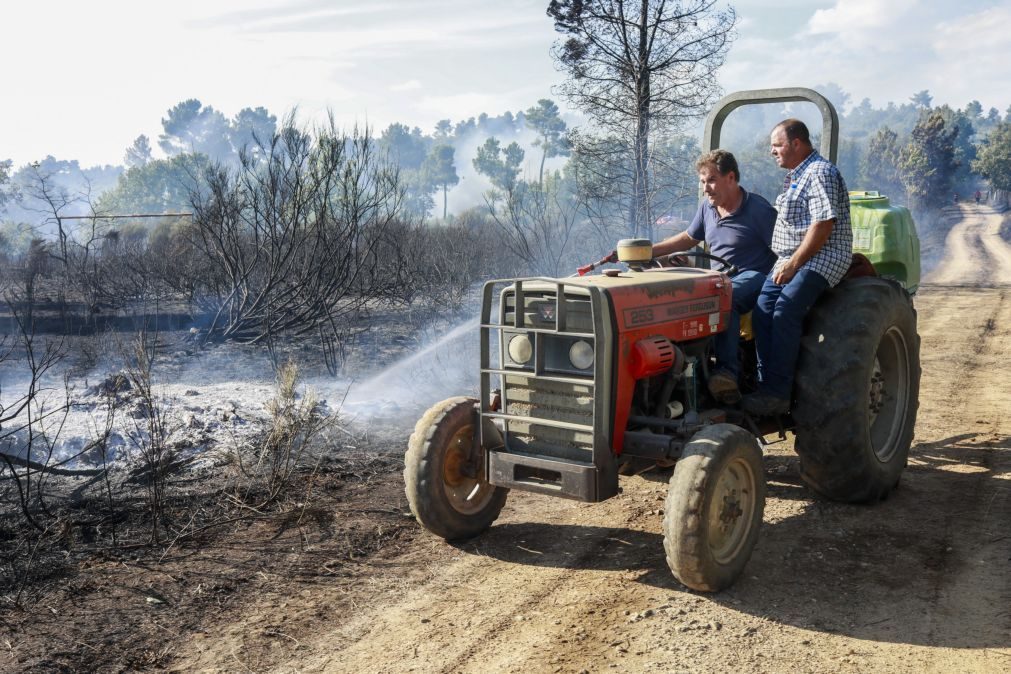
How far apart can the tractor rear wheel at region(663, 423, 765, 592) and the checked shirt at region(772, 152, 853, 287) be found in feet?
4.58

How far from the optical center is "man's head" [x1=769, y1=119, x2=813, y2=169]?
5.27m

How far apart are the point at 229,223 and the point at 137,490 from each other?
5973mm

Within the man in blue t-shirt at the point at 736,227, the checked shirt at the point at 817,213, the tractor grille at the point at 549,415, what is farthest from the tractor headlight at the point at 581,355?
the checked shirt at the point at 817,213

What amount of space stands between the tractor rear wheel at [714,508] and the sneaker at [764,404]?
2.25 ft

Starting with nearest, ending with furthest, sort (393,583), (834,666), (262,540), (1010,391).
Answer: (834,666) → (393,583) → (262,540) → (1010,391)

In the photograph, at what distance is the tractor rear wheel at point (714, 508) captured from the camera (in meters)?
4.07

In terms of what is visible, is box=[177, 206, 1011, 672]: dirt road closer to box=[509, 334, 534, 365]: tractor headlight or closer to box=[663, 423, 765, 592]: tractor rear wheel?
box=[663, 423, 765, 592]: tractor rear wheel

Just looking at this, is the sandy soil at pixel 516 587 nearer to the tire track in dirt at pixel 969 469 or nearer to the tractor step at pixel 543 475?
the tire track in dirt at pixel 969 469

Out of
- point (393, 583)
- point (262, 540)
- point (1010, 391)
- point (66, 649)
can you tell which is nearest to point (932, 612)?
point (393, 583)

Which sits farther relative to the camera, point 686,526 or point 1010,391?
point 1010,391

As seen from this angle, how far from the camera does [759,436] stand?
213 inches

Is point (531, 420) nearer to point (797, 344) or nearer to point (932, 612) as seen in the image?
point (797, 344)

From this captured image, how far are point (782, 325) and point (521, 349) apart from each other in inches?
63.3

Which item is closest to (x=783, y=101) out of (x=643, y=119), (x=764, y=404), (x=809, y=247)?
(x=809, y=247)
